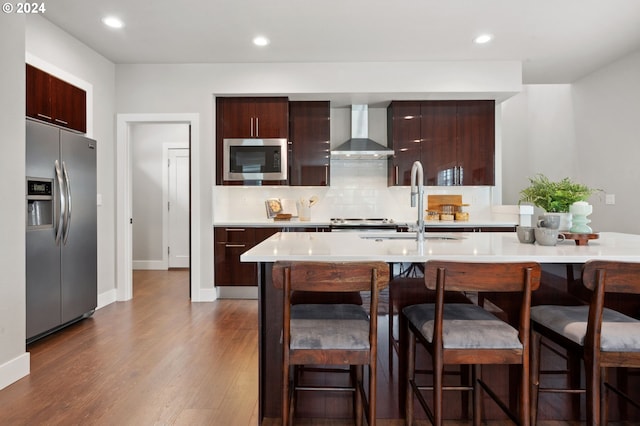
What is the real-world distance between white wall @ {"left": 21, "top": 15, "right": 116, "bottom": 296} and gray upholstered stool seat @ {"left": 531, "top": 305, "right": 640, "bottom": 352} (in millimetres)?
4164

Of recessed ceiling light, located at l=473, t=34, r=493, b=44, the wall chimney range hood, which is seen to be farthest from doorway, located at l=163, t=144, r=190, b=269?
recessed ceiling light, located at l=473, t=34, r=493, b=44

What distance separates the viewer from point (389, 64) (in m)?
4.37

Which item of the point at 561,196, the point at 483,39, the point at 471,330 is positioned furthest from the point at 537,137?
the point at 471,330

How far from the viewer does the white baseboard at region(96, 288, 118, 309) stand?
4.09 m

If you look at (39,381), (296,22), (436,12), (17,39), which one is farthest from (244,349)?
(436,12)

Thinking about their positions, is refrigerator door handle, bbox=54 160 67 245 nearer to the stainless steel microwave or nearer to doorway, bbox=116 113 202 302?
doorway, bbox=116 113 202 302

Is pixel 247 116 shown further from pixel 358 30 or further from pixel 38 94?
pixel 38 94

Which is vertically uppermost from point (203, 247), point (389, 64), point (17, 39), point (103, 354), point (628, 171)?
point (389, 64)

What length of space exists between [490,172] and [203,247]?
360 centimetres

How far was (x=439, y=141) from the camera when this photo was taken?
15.3 ft

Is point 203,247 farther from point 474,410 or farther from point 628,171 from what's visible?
point 628,171

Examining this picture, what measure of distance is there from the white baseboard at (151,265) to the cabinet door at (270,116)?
131 inches

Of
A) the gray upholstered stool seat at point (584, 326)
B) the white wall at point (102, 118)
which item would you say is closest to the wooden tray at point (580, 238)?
the gray upholstered stool seat at point (584, 326)

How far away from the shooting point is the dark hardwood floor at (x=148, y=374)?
1955 mm
